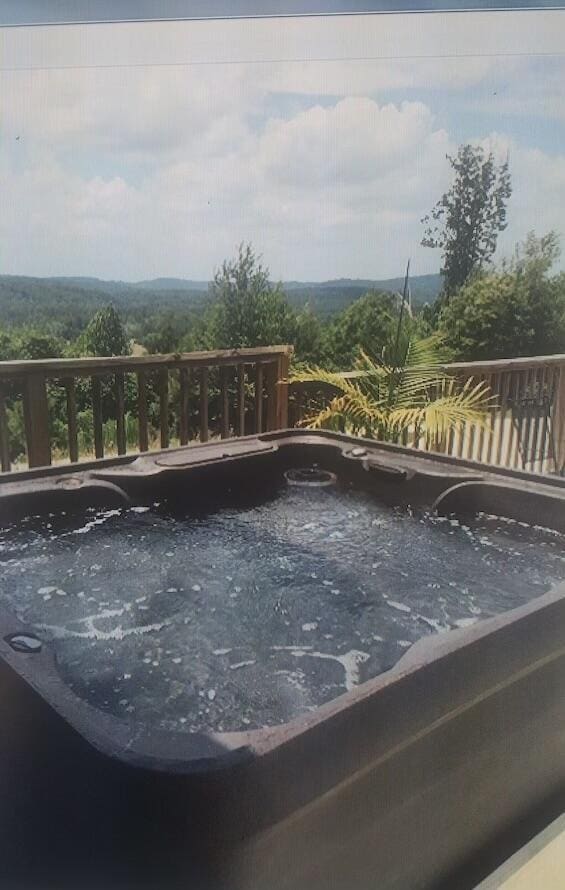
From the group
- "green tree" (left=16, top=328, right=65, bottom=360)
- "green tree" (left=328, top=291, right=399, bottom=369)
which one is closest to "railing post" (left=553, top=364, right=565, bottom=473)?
"green tree" (left=328, top=291, right=399, bottom=369)

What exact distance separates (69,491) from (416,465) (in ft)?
4.11

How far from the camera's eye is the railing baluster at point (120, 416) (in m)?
3.24

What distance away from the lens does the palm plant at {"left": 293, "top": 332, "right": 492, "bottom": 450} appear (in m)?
3.55

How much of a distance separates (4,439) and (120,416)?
57cm

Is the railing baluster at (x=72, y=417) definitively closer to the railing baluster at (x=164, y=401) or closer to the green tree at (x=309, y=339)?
the railing baluster at (x=164, y=401)

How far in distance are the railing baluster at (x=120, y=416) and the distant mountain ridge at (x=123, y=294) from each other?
88 centimetres

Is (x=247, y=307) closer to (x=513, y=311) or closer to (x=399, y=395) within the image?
(x=399, y=395)

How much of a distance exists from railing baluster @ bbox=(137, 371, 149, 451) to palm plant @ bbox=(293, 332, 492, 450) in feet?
2.62

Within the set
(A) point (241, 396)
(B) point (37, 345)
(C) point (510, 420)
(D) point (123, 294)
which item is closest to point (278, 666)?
(D) point (123, 294)

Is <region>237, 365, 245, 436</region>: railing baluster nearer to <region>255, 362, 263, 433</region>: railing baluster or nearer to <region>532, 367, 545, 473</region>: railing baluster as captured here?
<region>255, 362, 263, 433</region>: railing baluster

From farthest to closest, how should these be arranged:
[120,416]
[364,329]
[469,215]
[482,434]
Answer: [482,434], [364,329], [120,416], [469,215]

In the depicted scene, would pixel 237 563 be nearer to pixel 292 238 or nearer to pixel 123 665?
pixel 123 665

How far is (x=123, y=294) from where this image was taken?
1.79 m

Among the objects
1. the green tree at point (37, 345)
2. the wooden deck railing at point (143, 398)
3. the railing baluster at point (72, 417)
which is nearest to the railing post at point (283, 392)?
the wooden deck railing at point (143, 398)
